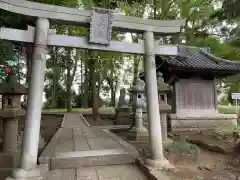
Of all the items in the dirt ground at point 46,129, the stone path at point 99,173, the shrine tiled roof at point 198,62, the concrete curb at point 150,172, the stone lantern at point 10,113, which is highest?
the shrine tiled roof at point 198,62

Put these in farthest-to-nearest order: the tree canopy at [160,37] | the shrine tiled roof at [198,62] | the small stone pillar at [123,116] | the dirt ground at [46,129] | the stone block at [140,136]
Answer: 1. the small stone pillar at [123,116]
2. the shrine tiled roof at [198,62]
3. the dirt ground at [46,129]
4. the stone block at [140,136]
5. the tree canopy at [160,37]

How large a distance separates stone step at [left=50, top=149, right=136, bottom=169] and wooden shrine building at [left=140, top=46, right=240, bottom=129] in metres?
6.08

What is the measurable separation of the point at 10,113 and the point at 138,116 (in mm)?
4341

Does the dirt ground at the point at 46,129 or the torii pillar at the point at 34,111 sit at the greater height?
the torii pillar at the point at 34,111

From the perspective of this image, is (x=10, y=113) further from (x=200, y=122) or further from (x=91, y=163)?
(x=200, y=122)

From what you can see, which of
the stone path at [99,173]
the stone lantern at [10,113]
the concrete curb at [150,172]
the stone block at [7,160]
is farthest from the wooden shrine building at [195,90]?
the stone block at [7,160]

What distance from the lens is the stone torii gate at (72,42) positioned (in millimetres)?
4137

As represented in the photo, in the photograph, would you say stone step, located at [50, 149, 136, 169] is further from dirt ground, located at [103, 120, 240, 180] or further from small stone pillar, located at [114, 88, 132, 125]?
small stone pillar, located at [114, 88, 132, 125]

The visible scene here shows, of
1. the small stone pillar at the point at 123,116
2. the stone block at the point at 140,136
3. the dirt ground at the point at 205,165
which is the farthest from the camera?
the small stone pillar at the point at 123,116

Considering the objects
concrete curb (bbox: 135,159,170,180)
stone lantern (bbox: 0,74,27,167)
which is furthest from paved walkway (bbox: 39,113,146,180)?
stone lantern (bbox: 0,74,27,167)

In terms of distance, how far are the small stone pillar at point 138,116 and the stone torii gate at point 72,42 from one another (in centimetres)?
224

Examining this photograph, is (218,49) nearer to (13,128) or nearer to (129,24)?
(129,24)

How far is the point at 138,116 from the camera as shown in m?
7.68

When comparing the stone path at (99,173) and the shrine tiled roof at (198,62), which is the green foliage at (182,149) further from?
the shrine tiled roof at (198,62)
